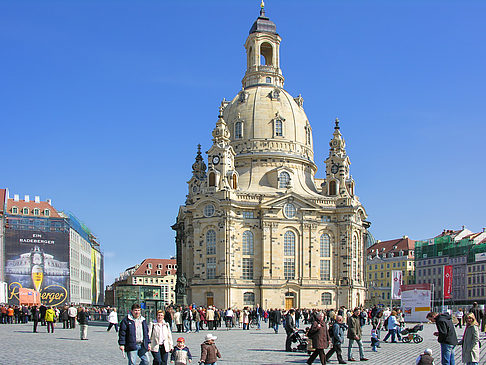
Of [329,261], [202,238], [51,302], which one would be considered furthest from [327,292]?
[51,302]

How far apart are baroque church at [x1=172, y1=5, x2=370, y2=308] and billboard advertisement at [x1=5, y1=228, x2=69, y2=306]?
1520 cm

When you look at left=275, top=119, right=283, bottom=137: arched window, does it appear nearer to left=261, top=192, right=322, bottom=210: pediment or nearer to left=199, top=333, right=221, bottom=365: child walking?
left=261, top=192, right=322, bottom=210: pediment

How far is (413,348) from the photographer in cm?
2970

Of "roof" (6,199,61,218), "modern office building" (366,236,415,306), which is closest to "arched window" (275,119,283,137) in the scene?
"roof" (6,199,61,218)

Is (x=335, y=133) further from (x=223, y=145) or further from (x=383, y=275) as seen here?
(x=383, y=275)

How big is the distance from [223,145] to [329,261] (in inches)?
698

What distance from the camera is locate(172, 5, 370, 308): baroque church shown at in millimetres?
76188

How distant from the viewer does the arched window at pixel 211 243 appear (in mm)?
76812

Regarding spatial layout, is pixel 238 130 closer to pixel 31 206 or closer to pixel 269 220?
pixel 269 220

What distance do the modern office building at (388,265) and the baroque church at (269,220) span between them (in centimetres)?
3699

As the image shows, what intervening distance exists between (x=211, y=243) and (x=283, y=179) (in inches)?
457

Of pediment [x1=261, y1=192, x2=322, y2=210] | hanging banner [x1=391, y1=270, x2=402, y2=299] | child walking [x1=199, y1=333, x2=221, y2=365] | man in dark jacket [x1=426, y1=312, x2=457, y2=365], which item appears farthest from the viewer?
pediment [x1=261, y1=192, x2=322, y2=210]

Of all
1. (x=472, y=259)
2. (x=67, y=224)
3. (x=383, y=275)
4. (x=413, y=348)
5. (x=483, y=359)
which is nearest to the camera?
(x=483, y=359)

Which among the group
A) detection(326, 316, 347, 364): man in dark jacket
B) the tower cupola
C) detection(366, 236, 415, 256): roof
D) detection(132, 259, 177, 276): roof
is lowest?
detection(132, 259, 177, 276): roof
